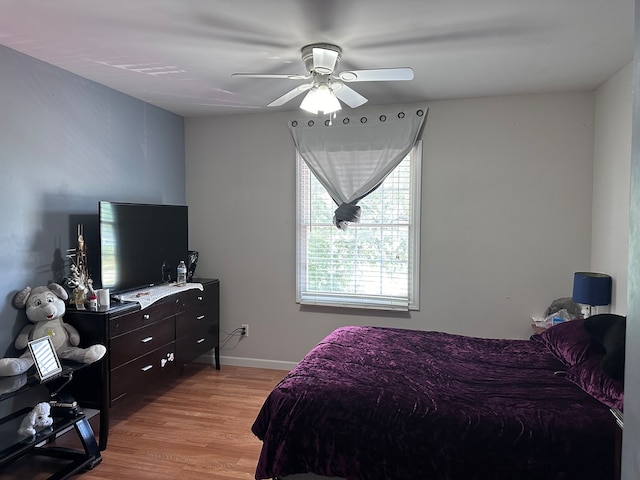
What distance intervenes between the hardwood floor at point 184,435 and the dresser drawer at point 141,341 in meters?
0.52

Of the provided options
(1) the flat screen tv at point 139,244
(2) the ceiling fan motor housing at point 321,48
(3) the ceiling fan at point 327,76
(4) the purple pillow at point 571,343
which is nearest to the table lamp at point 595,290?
(4) the purple pillow at point 571,343

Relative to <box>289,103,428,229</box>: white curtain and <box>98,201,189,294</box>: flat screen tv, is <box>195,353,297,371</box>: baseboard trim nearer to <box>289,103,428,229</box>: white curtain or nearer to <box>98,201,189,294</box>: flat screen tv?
<box>98,201,189,294</box>: flat screen tv

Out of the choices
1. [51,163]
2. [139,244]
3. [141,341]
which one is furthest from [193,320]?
[51,163]

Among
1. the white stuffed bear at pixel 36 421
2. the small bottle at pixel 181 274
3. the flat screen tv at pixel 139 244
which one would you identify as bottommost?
the white stuffed bear at pixel 36 421

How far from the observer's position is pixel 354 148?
4.11 m

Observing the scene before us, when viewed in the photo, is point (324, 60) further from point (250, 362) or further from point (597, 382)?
point (250, 362)

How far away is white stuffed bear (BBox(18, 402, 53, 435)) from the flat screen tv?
0.96m

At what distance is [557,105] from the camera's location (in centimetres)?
368

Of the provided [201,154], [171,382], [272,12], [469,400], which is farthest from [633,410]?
[201,154]

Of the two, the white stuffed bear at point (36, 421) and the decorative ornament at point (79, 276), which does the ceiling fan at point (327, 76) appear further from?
the white stuffed bear at point (36, 421)

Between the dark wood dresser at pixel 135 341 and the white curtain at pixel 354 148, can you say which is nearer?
the dark wood dresser at pixel 135 341

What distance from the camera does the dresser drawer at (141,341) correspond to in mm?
3029

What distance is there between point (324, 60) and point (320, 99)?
0.29 metres

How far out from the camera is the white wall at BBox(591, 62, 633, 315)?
2996 mm
